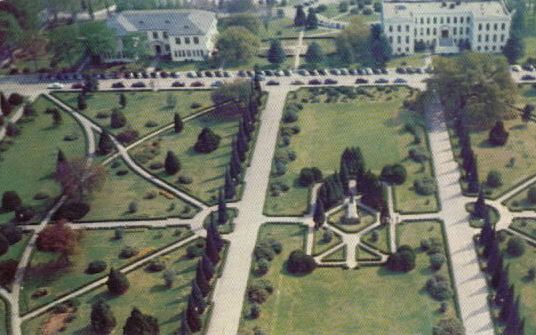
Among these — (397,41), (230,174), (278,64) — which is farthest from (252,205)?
(397,41)

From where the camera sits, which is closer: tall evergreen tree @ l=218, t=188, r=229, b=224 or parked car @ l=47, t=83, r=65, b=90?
tall evergreen tree @ l=218, t=188, r=229, b=224

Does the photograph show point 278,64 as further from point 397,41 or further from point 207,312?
point 207,312

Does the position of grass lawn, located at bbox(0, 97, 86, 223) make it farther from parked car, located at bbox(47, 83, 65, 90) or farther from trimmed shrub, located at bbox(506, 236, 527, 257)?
trimmed shrub, located at bbox(506, 236, 527, 257)

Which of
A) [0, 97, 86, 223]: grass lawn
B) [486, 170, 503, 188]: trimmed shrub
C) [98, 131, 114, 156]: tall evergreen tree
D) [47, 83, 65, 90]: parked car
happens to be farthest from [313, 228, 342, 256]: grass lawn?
[47, 83, 65, 90]: parked car

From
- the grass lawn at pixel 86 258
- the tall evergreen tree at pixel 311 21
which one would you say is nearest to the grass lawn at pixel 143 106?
the grass lawn at pixel 86 258

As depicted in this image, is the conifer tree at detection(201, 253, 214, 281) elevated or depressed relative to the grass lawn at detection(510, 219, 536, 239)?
elevated

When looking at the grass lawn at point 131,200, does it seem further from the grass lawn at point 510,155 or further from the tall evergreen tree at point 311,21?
the tall evergreen tree at point 311,21

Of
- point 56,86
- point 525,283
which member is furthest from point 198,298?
point 56,86
